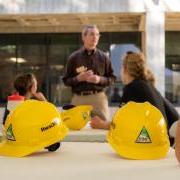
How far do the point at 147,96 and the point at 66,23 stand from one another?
42.5 ft

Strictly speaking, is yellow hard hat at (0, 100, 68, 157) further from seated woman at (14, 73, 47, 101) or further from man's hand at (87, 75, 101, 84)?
seated woman at (14, 73, 47, 101)

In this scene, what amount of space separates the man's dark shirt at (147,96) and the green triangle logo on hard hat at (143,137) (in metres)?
1.28

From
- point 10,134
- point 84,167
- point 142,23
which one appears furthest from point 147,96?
point 142,23

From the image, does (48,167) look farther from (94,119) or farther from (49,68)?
(49,68)

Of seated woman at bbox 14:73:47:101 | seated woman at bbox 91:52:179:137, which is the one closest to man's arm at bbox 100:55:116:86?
seated woman at bbox 14:73:47:101

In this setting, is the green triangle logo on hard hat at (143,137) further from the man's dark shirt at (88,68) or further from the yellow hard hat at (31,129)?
the man's dark shirt at (88,68)

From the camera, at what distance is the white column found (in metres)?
12.8

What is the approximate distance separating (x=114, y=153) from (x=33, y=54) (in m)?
15.1

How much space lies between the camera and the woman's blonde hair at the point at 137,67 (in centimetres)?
337

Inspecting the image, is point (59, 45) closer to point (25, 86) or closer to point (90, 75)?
point (25, 86)

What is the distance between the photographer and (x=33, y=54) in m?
16.9

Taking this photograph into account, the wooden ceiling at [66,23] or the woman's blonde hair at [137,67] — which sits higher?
the wooden ceiling at [66,23]

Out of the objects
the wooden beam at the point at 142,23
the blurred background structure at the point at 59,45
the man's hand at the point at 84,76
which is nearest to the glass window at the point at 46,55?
the blurred background structure at the point at 59,45

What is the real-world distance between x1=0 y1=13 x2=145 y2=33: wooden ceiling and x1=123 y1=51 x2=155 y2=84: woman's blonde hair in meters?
10.5
